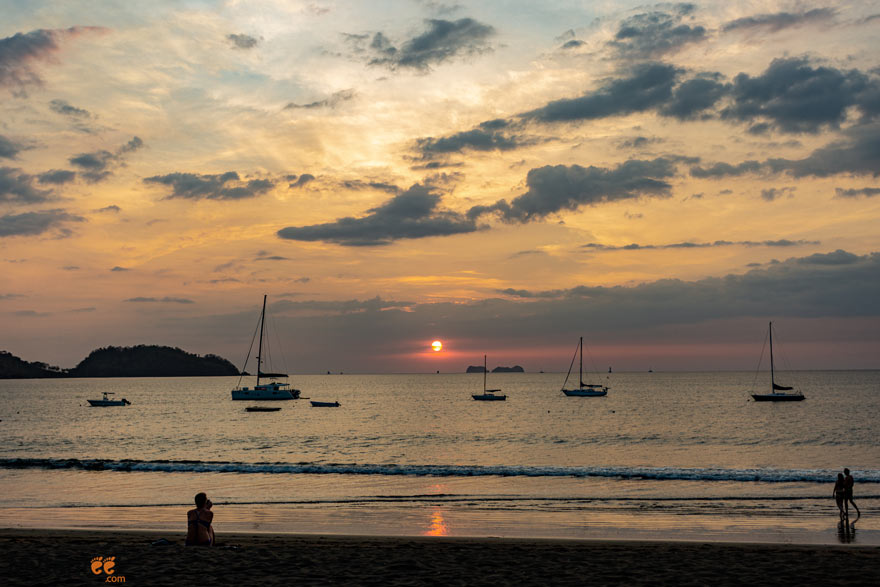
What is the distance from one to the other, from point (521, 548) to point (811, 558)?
8009 millimetres

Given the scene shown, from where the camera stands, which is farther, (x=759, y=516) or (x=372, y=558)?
(x=759, y=516)

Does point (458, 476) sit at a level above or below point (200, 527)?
below

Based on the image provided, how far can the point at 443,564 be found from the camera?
17.9 metres

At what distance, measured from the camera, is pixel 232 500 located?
36.1 meters

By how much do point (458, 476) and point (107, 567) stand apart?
31.4 meters

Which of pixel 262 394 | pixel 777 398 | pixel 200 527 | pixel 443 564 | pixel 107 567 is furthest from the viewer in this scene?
pixel 262 394

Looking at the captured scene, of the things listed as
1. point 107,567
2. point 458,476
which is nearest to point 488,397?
point 458,476

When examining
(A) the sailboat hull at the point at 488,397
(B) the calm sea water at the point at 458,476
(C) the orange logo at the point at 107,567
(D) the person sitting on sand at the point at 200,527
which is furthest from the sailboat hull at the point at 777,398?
(C) the orange logo at the point at 107,567

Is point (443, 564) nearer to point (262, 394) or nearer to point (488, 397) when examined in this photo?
point (262, 394)

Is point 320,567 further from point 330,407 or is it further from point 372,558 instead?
point 330,407

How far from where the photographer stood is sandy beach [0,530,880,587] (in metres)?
15.7

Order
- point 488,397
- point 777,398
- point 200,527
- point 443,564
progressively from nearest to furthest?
point 443,564 < point 200,527 < point 777,398 < point 488,397

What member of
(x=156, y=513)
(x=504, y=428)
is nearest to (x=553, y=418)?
(x=504, y=428)

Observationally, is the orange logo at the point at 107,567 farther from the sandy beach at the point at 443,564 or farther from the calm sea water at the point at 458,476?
the calm sea water at the point at 458,476
